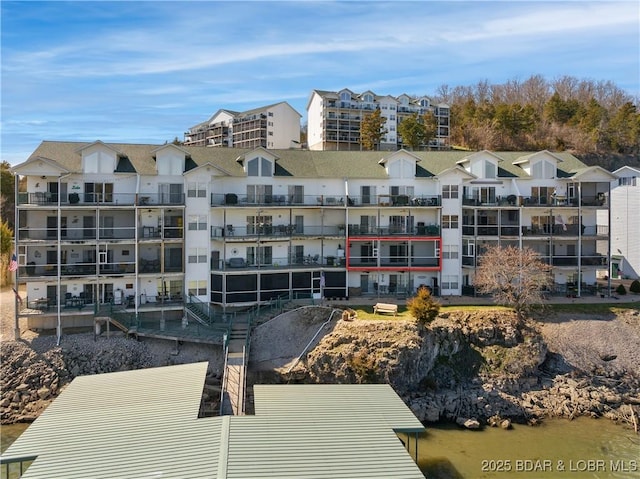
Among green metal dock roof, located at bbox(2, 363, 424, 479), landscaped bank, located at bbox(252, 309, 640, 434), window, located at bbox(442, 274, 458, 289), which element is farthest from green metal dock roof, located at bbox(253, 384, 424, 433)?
window, located at bbox(442, 274, 458, 289)

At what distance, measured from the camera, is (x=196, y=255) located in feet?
127

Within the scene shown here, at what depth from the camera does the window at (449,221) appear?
42.6 metres

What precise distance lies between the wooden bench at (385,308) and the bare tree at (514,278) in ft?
24.1

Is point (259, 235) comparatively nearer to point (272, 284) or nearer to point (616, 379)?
point (272, 284)

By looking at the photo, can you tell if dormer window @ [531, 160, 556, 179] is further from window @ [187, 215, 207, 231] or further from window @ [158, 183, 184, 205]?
window @ [158, 183, 184, 205]

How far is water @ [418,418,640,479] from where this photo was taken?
24328mm

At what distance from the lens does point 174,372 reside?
85.2 feet

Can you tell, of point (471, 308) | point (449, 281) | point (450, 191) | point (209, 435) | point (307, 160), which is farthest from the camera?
point (307, 160)

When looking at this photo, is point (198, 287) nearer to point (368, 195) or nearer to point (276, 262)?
point (276, 262)

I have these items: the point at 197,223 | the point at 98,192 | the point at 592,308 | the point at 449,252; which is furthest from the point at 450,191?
the point at 98,192

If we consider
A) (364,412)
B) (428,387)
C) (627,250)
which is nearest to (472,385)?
(428,387)

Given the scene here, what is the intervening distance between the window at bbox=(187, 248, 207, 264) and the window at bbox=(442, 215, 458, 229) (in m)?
19.6

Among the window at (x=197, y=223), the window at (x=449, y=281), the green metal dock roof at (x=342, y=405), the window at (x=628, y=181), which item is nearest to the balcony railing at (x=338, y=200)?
the window at (x=197, y=223)

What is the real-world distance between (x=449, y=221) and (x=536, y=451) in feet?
67.3
